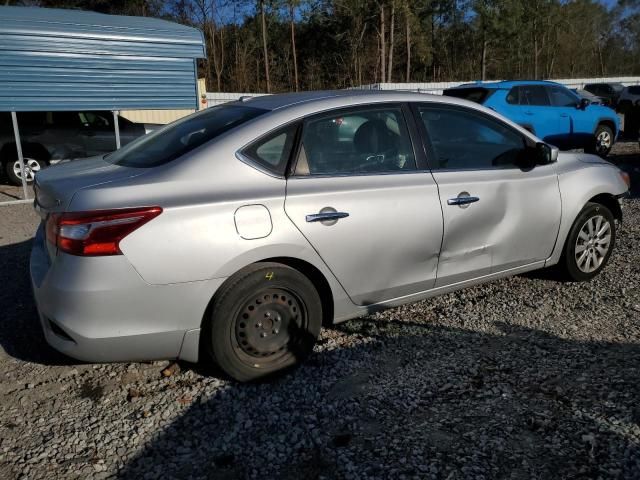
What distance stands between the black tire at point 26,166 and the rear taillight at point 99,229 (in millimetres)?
8610

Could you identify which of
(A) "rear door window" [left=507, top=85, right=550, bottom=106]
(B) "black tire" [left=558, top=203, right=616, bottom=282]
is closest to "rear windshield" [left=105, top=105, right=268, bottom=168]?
(B) "black tire" [left=558, top=203, right=616, bottom=282]

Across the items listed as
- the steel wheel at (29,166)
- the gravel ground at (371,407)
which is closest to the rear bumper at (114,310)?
the gravel ground at (371,407)

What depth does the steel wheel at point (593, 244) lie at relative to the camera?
4438 millimetres

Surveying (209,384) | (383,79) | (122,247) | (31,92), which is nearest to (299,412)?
(209,384)

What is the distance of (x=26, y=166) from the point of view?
10164 mm

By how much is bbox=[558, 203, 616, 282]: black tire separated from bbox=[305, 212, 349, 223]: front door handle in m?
2.18

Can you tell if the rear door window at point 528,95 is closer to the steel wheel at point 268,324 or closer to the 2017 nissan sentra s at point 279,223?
the 2017 nissan sentra s at point 279,223

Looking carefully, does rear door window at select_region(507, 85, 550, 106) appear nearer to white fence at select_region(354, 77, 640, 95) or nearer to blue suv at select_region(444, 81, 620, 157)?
blue suv at select_region(444, 81, 620, 157)

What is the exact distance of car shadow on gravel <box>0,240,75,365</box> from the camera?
3494mm

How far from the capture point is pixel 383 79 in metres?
30.5

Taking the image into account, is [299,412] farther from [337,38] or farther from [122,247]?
[337,38]

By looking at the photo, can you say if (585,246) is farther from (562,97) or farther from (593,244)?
(562,97)

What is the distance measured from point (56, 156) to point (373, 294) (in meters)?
9.08

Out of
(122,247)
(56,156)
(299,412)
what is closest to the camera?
(122,247)
